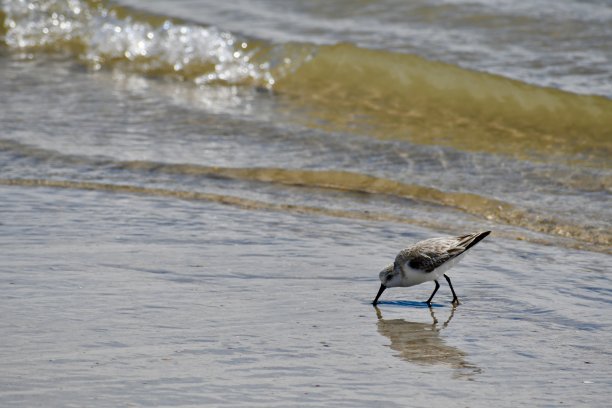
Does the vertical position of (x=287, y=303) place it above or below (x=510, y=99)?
below

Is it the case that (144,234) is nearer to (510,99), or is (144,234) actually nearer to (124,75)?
(510,99)

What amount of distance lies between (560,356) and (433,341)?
0.59 metres

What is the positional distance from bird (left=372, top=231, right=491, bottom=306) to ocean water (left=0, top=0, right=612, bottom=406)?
143mm

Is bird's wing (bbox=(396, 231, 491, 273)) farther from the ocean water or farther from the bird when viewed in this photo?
the ocean water

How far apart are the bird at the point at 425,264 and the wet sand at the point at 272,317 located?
147mm

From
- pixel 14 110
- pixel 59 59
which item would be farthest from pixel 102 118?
pixel 59 59

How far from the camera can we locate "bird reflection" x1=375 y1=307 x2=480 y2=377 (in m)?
4.79

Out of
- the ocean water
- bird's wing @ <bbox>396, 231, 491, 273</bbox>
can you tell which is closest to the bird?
bird's wing @ <bbox>396, 231, 491, 273</bbox>

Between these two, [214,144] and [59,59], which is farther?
[59,59]

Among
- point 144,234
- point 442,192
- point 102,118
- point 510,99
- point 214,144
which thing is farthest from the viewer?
point 510,99

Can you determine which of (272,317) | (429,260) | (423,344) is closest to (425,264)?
(429,260)

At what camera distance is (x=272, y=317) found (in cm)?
530

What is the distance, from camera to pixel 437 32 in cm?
1339

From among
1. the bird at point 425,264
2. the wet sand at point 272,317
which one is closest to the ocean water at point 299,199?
the wet sand at point 272,317
